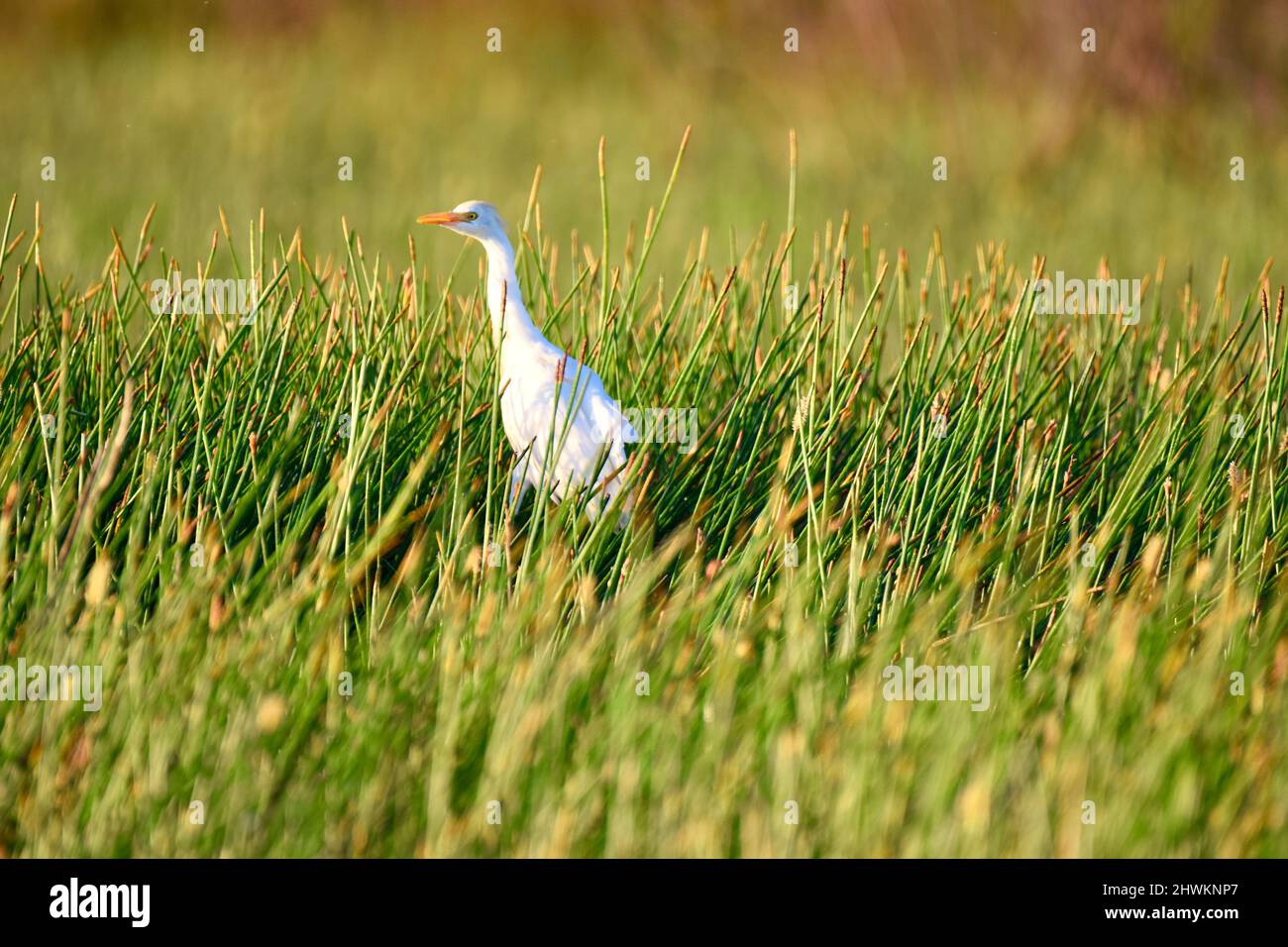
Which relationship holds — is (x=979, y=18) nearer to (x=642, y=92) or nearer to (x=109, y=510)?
(x=642, y=92)

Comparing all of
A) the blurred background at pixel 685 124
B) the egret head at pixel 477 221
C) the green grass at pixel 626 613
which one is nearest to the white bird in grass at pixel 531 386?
the egret head at pixel 477 221

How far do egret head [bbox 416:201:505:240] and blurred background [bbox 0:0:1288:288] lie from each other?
5.26m

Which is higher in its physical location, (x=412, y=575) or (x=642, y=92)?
(x=642, y=92)

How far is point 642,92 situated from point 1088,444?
393 inches

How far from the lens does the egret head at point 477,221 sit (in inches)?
122

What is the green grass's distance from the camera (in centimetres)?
225

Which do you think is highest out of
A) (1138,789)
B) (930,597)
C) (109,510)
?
(109,510)

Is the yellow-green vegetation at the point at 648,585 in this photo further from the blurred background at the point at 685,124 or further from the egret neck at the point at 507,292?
the blurred background at the point at 685,124

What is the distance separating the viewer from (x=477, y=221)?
3.14 metres

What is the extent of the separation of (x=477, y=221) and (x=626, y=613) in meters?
1.05

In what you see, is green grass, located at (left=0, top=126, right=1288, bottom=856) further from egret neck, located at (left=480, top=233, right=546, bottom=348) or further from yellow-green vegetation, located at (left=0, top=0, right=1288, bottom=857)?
egret neck, located at (left=480, top=233, right=546, bottom=348)

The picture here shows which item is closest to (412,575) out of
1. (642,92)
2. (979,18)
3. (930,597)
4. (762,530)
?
(762,530)

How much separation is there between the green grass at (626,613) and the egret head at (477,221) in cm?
25

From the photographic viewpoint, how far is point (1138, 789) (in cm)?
226
